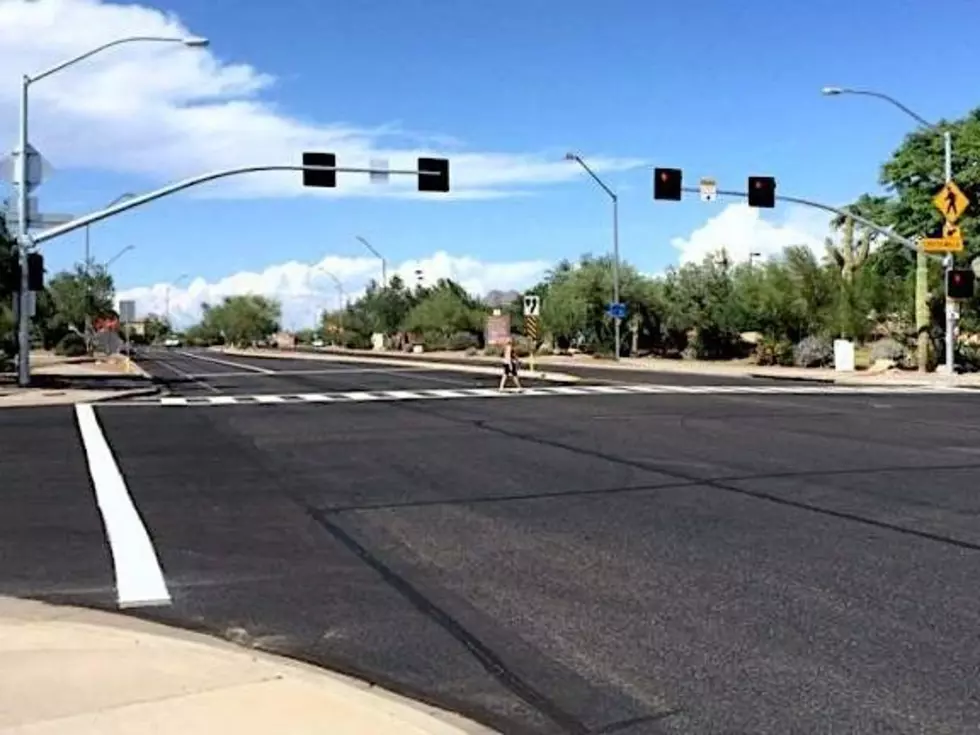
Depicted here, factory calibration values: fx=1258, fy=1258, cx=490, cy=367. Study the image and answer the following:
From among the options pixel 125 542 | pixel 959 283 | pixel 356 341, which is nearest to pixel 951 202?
pixel 959 283

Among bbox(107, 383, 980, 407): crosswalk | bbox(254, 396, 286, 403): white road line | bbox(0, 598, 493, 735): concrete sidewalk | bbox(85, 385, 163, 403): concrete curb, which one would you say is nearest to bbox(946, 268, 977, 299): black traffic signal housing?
bbox(107, 383, 980, 407): crosswalk

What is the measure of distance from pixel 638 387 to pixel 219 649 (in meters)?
33.1

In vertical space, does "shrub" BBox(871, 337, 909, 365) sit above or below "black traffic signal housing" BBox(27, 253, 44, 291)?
below

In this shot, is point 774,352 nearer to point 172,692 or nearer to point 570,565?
point 570,565

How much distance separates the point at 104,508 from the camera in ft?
41.4

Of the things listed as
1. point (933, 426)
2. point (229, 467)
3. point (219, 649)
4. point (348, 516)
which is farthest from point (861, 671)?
point (933, 426)

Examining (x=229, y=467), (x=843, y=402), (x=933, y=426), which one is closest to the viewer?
(x=229, y=467)

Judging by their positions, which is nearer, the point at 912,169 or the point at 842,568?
the point at 842,568

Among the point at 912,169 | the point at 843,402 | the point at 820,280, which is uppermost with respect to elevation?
the point at 912,169

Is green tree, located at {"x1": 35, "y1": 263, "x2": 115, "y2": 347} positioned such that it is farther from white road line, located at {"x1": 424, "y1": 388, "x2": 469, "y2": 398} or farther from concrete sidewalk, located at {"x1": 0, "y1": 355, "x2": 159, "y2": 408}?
white road line, located at {"x1": 424, "y1": 388, "x2": 469, "y2": 398}

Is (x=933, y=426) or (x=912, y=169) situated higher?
(x=912, y=169)

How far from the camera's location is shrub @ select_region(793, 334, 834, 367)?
6016 cm

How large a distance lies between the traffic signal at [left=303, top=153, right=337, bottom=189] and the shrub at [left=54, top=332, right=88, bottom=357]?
61534 mm

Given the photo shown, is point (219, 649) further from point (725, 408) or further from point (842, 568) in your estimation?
point (725, 408)
